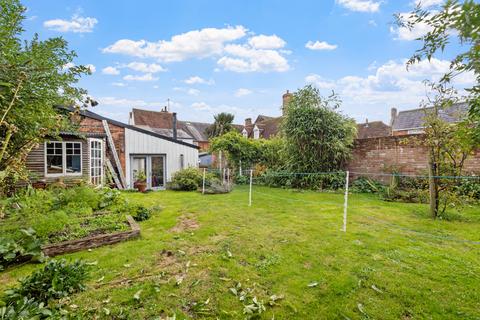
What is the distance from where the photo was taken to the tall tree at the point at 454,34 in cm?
127

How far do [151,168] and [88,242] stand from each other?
9.57 meters

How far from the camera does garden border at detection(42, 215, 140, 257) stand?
424cm

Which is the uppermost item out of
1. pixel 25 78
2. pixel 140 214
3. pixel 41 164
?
pixel 25 78

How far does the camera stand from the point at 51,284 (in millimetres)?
2883

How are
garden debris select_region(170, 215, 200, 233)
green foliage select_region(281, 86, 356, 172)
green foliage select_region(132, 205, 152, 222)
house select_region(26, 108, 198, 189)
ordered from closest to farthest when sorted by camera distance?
garden debris select_region(170, 215, 200, 233)
green foliage select_region(132, 205, 152, 222)
house select_region(26, 108, 198, 189)
green foliage select_region(281, 86, 356, 172)

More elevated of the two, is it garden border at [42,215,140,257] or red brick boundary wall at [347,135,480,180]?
red brick boundary wall at [347,135,480,180]

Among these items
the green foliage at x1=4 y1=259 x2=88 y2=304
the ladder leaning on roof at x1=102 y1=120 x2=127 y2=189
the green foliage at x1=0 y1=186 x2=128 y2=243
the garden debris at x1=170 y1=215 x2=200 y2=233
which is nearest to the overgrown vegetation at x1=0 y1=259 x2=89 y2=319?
the green foliage at x1=4 y1=259 x2=88 y2=304

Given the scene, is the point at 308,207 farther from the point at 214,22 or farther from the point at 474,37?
the point at 214,22

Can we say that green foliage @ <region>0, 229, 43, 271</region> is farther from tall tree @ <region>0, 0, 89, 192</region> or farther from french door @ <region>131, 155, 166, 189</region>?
french door @ <region>131, 155, 166, 189</region>

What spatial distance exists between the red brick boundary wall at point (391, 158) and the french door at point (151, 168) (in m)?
9.81

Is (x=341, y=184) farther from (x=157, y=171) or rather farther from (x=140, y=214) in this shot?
(x=157, y=171)

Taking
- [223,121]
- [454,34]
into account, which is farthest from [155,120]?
[454,34]

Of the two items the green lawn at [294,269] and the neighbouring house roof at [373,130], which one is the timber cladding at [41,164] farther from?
the neighbouring house roof at [373,130]

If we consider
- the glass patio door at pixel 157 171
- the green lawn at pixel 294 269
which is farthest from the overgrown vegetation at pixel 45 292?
the glass patio door at pixel 157 171
